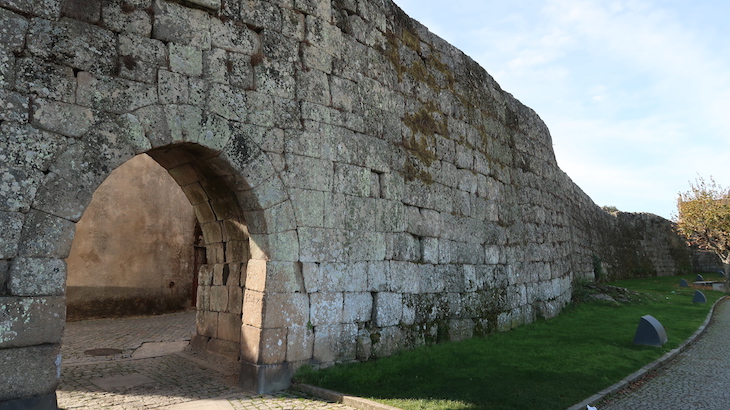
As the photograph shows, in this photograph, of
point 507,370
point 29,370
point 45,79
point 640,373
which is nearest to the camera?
point 29,370

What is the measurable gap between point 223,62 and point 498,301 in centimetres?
562

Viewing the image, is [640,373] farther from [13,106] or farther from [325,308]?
[13,106]

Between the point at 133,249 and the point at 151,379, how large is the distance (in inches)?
267

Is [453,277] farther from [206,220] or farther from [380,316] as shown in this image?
[206,220]

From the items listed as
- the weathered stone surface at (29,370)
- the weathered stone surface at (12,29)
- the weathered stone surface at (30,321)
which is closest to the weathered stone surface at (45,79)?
the weathered stone surface at (12,29)

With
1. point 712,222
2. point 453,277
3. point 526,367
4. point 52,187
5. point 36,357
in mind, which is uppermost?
point 712,222

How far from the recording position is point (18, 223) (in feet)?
12.0

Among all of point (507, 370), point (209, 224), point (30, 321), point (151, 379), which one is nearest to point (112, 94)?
point (30, 321)

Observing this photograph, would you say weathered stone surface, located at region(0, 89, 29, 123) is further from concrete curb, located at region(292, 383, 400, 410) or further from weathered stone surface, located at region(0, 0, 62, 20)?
concrete curb, located at region(292, 383, 400, 410)

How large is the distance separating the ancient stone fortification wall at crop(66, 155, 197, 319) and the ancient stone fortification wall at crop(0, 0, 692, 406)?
5.35 meters

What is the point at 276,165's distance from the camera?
5.23m

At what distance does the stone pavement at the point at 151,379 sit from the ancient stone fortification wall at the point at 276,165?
32cm

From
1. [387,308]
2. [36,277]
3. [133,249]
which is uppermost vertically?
[133,249]

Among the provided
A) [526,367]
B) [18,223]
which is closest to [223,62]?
[18,223]
